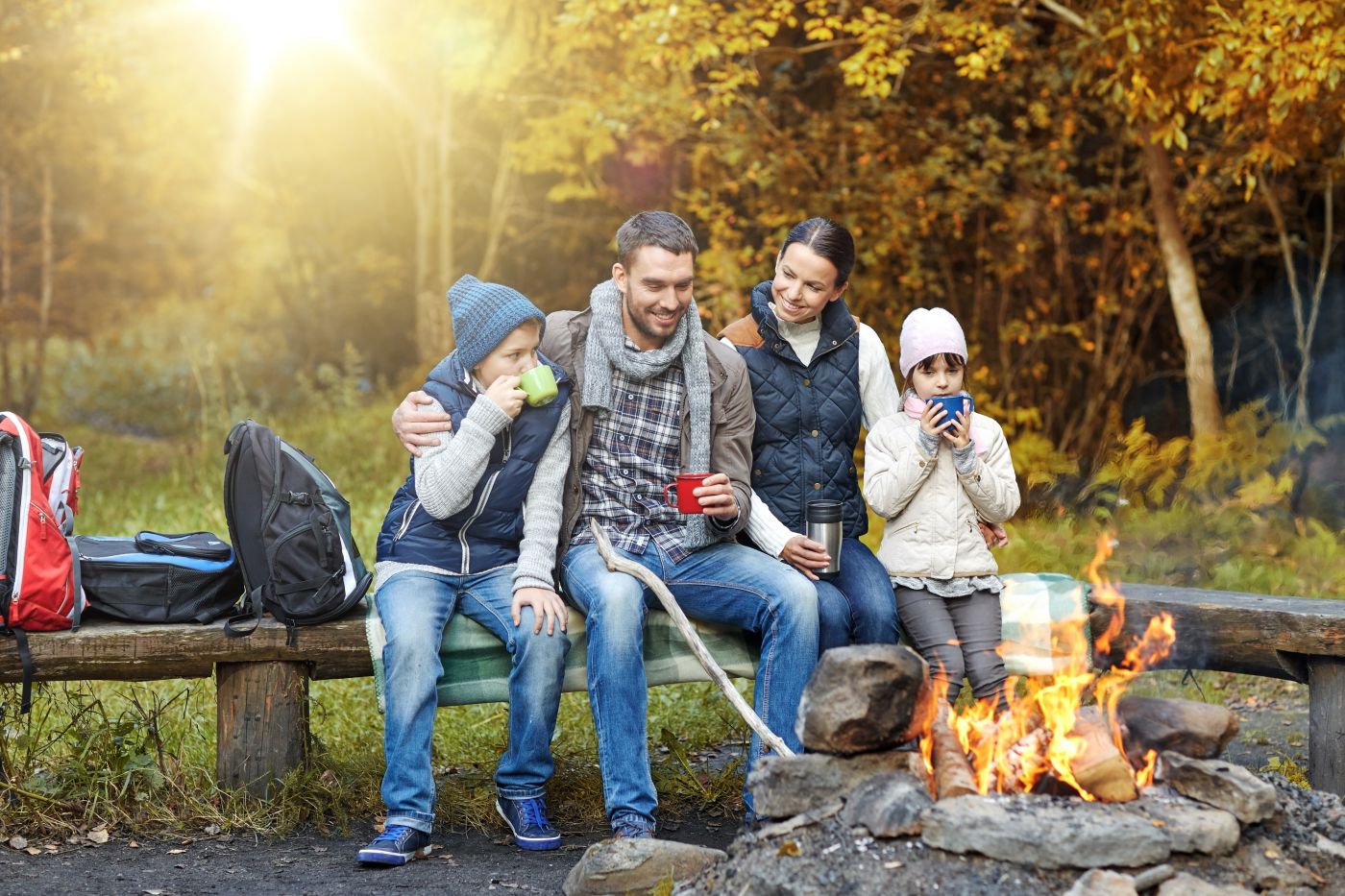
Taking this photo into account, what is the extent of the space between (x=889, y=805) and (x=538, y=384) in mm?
1472

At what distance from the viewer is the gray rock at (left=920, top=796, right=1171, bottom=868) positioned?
2.85 metres

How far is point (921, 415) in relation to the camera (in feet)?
13.0

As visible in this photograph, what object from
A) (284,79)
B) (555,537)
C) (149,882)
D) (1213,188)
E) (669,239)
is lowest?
(149,882)

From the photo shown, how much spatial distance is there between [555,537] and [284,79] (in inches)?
570

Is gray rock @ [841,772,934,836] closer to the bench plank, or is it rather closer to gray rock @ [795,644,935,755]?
gray rock @ [795,644,935,755]

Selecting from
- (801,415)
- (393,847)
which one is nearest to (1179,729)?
(801,415)

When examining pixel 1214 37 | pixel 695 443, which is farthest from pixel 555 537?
pixel 1214 37

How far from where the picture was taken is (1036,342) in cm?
1031

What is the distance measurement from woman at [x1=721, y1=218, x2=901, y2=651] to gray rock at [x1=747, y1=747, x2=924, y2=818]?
851 millimetres

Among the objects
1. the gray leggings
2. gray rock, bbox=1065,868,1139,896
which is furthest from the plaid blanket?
gray rock, bbox=1065,868,1139,896

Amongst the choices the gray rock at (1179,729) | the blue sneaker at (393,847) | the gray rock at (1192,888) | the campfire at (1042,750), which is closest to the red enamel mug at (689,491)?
the campfire at (1042,750)

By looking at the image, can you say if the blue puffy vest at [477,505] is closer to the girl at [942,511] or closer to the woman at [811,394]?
the woman at [811,394]

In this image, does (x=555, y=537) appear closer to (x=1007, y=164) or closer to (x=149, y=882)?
(x=149, y=882)

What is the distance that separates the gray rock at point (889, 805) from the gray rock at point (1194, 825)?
1.48ft
